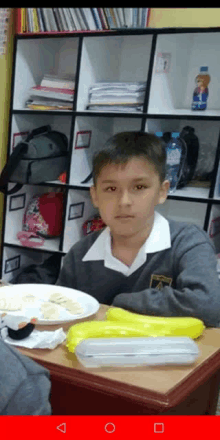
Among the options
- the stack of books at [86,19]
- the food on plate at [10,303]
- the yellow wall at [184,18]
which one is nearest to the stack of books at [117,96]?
the stack of books at [86,19]

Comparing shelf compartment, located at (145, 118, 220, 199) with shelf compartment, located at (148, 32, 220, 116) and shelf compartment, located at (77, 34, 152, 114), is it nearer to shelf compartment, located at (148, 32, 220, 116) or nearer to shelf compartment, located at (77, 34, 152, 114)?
shelf compartment, located at (148, 32, 220, 116)

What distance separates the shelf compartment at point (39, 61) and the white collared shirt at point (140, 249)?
5.63 feet

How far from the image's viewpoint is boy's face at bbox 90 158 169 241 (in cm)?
115

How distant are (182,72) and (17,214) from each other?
129 cm

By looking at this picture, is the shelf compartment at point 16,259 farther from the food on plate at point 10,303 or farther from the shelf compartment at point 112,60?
the food on plate at point 10,303

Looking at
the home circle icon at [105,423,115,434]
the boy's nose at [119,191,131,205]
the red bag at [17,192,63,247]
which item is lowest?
the red bag at [17,192,63,247]

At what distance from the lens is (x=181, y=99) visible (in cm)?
262

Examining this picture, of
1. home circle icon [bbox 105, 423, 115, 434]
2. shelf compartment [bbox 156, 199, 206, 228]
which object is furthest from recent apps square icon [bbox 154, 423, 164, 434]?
shelf compartment [bbox 156, 199, 206, 228]

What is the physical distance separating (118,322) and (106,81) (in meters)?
2.09

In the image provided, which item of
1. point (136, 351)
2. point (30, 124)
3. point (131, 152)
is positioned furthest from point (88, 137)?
point (136, 351)

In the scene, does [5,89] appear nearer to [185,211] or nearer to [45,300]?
[185,211]

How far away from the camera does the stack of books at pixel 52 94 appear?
2596 millimetres

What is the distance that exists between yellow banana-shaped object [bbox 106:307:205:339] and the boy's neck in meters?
0.37

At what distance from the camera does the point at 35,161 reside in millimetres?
2553
